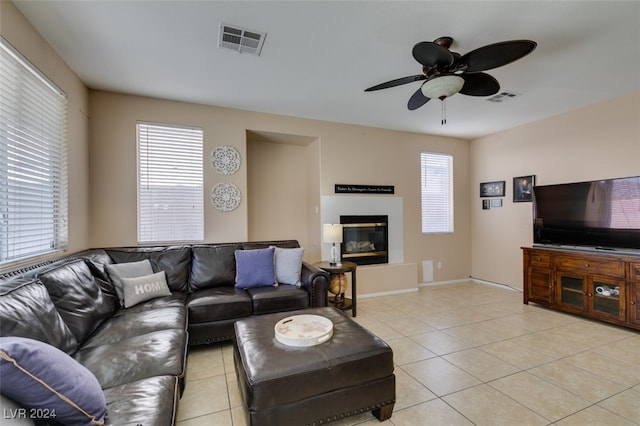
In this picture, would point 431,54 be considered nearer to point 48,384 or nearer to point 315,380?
point 315,380

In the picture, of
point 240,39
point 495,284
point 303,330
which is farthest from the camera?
point 495,284

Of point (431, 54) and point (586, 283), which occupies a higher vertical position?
point (431, 54)

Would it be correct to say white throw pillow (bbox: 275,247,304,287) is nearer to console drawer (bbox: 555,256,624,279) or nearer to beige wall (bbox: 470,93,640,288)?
console drawer (bbox: 555,256,624,279)

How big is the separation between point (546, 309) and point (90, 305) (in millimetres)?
5064

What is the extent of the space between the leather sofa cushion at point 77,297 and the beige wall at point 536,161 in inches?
215

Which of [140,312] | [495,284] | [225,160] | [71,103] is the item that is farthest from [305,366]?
[495,284]

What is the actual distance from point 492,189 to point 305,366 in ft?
15.7

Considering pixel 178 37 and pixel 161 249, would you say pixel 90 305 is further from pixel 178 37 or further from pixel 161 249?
pixel 178 37

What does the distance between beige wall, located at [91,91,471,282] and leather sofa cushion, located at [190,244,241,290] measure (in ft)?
1.50

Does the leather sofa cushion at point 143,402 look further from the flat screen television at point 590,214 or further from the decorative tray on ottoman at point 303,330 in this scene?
the flat screen television at point 590,214

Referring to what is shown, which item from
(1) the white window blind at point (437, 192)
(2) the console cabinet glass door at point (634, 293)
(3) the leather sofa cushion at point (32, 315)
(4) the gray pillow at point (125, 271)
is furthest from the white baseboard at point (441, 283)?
(3) the leather sofa cushion at point (32, 315)

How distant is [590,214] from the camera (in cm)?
341

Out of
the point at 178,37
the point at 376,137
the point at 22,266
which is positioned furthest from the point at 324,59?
the point at 22,266

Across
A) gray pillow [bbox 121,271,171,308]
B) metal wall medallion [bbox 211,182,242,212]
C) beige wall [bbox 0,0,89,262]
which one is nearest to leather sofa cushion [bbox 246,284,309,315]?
gray pillow [bbox 121,271,171,308]
